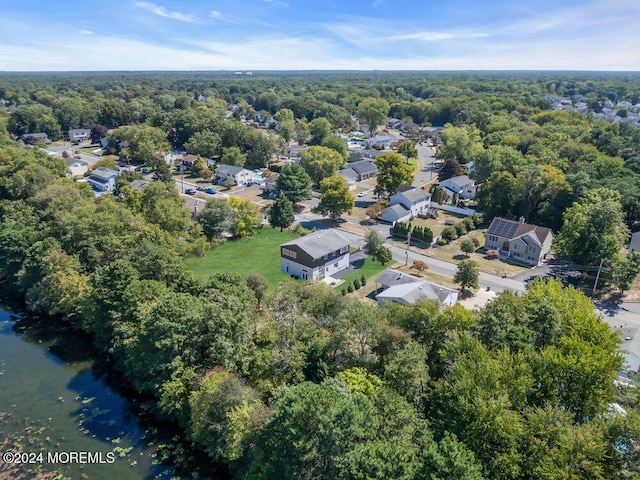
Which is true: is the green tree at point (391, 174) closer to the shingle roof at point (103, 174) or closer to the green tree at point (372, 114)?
the shingle roof at point (103, 174)

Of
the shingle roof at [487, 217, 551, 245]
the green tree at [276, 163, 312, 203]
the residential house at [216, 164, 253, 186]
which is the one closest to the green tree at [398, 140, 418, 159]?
the residential house at [216, 164, 253, 186]

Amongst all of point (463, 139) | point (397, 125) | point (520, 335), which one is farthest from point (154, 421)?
point (397, 125)

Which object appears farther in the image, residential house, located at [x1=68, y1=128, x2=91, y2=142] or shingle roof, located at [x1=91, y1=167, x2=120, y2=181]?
residential house, located at [x1=68, y1=128, x2=91, y2=142]

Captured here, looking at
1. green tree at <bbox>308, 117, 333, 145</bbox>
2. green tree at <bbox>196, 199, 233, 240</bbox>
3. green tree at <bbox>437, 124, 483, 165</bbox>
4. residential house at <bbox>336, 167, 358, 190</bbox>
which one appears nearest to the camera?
green tree at <bbox>196, 199, 233, 240</bbox>

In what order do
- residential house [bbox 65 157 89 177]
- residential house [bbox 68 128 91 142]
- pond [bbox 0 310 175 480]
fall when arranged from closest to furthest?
pond [bbox 0 310 175 480], residential house [bbox 65 157 89 177], residential house [bbox 68 128 91 142]

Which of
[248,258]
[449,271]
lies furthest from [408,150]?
[248,258]

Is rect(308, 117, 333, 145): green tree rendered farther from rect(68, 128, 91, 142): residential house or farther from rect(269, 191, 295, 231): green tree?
rect(68, 128, 91, 142): residential house
